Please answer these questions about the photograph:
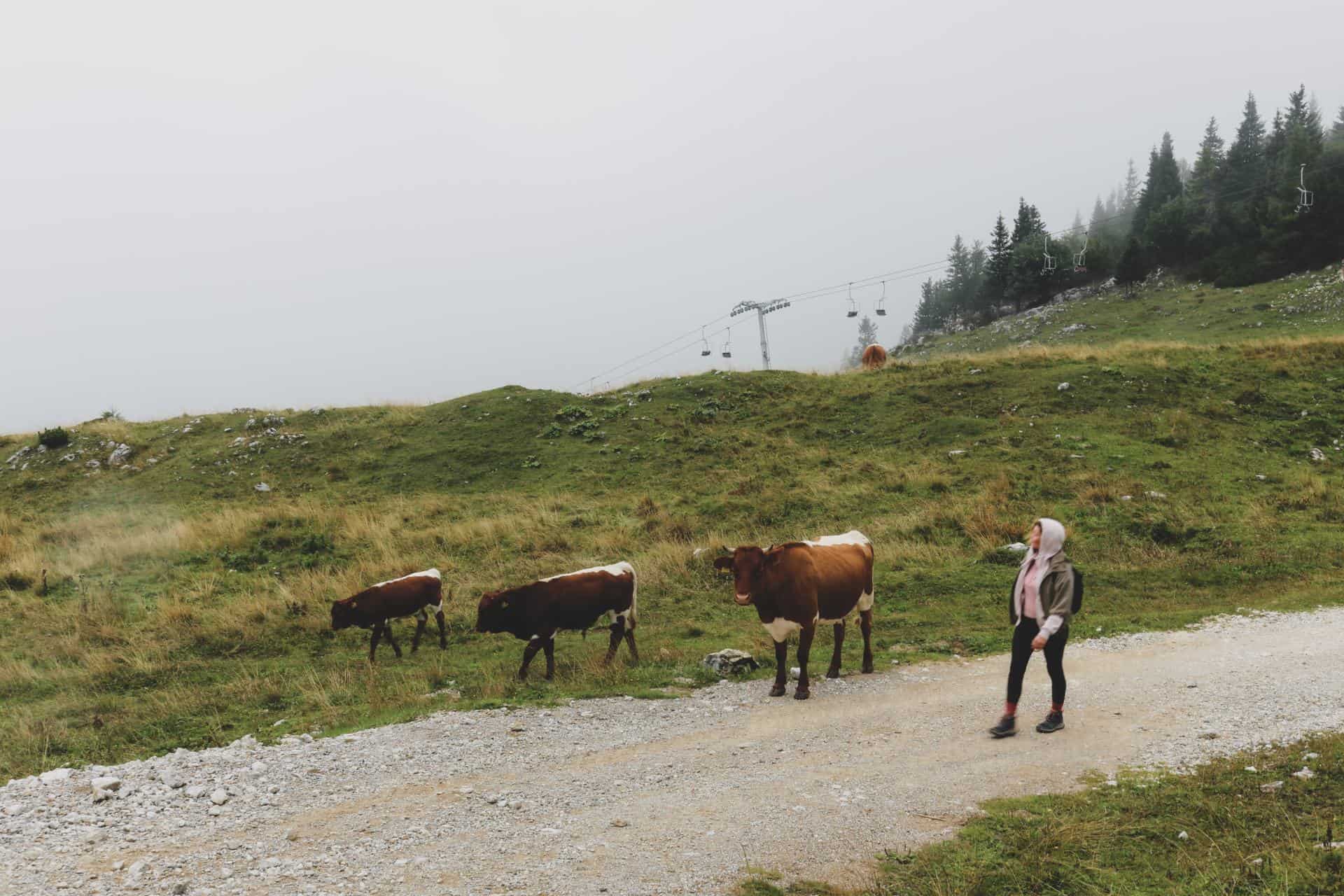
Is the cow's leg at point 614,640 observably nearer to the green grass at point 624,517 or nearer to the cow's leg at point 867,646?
the green grass at point 624,517

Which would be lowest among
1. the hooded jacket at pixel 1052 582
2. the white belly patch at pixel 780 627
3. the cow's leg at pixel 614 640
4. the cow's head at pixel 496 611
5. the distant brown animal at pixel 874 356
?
the cow's leg at pixel 614 640

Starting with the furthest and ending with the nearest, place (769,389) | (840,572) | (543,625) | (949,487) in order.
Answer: (769,389) → (949,487) → (543,625) → (840,572)

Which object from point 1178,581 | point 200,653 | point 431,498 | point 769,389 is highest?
point 769,389

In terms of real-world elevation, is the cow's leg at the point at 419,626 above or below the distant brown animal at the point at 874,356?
below

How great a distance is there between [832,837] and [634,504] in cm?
1725

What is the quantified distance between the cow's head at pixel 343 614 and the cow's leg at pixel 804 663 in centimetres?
873

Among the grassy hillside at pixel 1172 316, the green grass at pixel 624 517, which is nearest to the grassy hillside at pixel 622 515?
the green grass at pixel 624 517

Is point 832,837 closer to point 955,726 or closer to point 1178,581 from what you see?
point 955,726

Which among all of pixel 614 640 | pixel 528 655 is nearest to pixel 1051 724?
pixel 614 640

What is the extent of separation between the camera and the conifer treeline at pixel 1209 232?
6575 cm

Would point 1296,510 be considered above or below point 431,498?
below

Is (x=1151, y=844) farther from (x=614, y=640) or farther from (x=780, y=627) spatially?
(x=614, y=640)

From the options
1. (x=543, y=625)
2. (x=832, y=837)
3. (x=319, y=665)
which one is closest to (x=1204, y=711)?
(x=832, y=837)

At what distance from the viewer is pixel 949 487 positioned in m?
21.8
